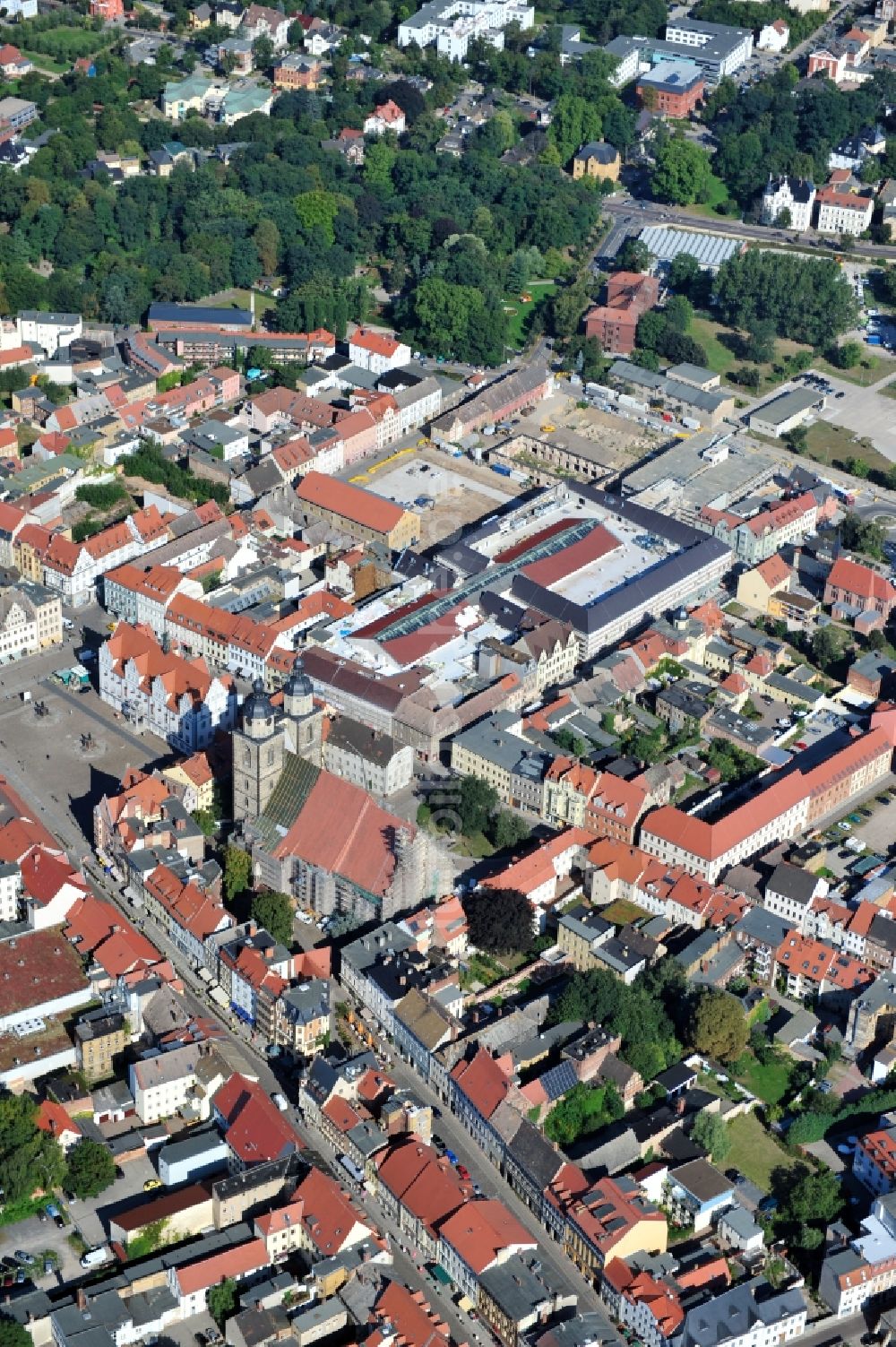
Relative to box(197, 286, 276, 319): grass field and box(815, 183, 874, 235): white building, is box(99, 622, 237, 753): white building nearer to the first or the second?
box(197, 286, 276, 319): grass field

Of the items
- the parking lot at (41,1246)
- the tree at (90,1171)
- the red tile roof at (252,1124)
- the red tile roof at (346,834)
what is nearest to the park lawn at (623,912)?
the red tile roof at (346,834)

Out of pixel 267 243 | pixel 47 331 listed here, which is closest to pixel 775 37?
pixel 267 243

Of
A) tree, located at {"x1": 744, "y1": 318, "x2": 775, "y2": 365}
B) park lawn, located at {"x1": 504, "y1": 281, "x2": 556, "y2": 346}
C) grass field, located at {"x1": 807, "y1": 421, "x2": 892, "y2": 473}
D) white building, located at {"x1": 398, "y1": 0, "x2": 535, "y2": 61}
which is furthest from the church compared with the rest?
white building, located at {"x1": 398, "y1": 0, "x2": 535, "y2": 61}

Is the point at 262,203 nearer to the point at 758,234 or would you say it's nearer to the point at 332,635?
the point at 758,234

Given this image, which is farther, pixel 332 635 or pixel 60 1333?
pixel 332 635

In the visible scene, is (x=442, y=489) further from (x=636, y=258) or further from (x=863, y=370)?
(x=863, y=370)

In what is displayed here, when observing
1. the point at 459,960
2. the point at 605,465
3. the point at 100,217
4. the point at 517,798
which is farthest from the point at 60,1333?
the point at 100,217

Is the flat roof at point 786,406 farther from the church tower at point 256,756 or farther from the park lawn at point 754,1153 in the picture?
the park lawn at point 754,1153
